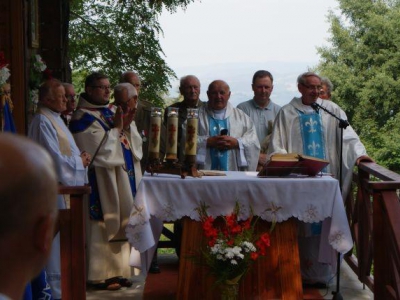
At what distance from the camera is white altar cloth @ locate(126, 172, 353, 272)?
5680 mm

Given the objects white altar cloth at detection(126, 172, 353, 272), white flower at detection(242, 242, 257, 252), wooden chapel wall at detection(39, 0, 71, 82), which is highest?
wooden chapel wall at detection(39, 0, 71, 82)

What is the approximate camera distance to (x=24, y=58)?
7.39m

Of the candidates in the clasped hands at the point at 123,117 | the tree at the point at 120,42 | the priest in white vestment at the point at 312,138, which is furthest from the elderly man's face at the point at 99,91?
the tree at the point at 120,42

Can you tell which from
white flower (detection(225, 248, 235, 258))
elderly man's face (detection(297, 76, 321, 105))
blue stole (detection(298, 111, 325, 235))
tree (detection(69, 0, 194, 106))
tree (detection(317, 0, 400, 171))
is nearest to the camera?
white flower (detection(225, 248, 235, 258))

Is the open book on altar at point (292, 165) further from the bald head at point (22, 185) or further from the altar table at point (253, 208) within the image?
the bald head at point (22, 185)

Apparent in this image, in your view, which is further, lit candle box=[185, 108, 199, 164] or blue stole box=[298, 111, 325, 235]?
blue stole box=[298, 111, 325, 235]

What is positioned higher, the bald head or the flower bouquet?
the bald head

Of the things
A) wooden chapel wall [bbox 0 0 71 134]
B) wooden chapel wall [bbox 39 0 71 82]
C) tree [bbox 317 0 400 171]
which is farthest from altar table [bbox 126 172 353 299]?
tree [bbox 317 0 400 171]

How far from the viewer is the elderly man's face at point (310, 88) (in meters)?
→ 6.70

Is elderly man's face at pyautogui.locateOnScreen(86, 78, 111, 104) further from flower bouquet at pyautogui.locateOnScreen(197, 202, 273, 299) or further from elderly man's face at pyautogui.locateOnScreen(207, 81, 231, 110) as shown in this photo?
flower bouquet at pyautogui.locateOnScreen(197, 202, 273, 299)

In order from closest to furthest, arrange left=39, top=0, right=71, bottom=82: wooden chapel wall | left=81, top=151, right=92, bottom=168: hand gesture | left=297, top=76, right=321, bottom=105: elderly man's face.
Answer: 1. left=81, top=151, right=92, bottom=168: hand gesture
2. left=297, top=76, right=321, bottom=105: elderly man's face
3. left=39, top=0, right=71, bottom=82: wooden chapel wall

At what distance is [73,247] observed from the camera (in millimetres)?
4742

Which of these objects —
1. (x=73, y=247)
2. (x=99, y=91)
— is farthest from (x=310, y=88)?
(x=73, y=247)

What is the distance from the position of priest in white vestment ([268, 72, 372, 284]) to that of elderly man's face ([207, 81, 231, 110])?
0.48m
